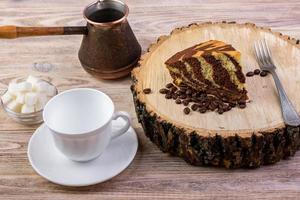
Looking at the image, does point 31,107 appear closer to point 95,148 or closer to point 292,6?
point 95,148

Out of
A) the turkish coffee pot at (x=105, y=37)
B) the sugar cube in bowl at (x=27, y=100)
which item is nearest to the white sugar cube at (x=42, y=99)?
the sugar cube in bowl at (x=27, y=100)

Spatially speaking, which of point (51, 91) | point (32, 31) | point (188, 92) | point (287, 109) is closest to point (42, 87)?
point (51, 91)

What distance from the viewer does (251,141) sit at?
1165 millimetres

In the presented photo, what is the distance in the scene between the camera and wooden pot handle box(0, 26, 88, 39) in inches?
54.7

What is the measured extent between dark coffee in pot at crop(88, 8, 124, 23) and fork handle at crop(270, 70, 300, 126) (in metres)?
0.44

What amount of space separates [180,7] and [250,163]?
726mm

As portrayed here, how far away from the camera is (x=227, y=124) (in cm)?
120

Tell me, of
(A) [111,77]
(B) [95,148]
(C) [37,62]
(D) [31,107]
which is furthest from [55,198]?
(C) [37,62]

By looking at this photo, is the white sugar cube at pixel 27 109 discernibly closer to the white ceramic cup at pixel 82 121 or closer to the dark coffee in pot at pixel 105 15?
the white ceramic cup at pixel 82 121

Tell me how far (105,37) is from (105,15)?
82mm

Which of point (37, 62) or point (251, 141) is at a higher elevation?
point (251, 141)

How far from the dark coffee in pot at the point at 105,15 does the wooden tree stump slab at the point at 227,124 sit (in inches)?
6.0

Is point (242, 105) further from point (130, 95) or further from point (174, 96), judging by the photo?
point (130, 95)

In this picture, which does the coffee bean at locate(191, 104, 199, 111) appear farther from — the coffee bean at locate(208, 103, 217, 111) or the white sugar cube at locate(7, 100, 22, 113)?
the white sugar cube at locate(7, 100, 22, 113)
